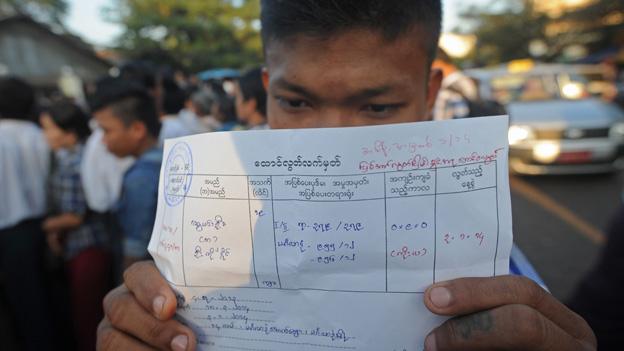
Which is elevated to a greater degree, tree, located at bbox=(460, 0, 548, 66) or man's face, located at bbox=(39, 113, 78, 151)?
tree, located at bbox=(460, 0, 548, 66)

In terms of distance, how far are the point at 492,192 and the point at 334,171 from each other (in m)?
0.29

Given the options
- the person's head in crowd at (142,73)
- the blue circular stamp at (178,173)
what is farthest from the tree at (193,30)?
the blue circular stamp at (178,173)

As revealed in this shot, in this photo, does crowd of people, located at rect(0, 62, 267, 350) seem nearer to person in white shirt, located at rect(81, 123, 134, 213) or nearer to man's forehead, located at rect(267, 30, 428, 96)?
person in white shirt, located at rect(81, 123, 134, 213)

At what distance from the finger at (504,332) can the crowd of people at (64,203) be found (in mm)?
2082

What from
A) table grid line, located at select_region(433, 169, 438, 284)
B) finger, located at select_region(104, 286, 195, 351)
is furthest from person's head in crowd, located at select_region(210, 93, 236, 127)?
table grid line, located at select_region(433, 169, 438, 284)

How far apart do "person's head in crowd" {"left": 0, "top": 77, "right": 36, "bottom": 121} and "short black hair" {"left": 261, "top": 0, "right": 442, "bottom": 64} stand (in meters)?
2.76

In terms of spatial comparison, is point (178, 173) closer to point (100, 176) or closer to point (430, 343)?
point (430, 343)

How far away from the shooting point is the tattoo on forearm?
28.3 inches

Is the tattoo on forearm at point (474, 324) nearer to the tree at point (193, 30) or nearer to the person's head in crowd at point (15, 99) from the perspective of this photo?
the person's head in crowd at point (15, 99)

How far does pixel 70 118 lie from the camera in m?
3.12

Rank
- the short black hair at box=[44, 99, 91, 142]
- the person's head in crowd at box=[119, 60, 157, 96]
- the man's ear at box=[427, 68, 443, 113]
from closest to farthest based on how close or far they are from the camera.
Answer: the man's ear at box=[427, 68, 443, 113] < the short black hair at box=[44, 99, 91, 142] < the person's head in crowd at box=[119, 60, 157, 96]

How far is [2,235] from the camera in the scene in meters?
2.74

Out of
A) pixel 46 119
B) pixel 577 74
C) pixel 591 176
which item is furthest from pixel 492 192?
pixel 577 74

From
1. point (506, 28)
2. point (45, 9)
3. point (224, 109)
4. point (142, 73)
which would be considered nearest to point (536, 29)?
point (506, 28)
